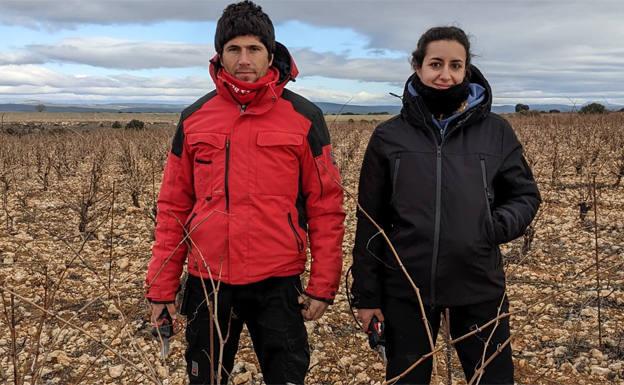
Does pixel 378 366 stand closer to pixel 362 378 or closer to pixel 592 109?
pixel 362 378

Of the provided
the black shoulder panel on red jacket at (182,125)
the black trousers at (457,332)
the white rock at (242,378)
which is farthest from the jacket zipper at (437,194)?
the white rock at (242,378)

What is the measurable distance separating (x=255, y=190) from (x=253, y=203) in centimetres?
5

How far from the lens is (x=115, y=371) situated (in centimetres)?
338

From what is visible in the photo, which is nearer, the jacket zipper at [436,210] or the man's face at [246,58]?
the jacket zipper at [436,210]

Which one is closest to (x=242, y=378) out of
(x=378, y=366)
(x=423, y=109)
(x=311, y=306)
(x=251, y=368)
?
(x=251, y=368)

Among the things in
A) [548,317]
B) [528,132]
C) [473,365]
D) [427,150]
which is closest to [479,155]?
[427,150]

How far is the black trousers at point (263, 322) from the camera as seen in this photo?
208 centimetres

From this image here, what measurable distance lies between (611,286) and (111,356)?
4024mm

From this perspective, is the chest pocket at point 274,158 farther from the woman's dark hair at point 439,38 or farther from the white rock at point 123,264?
the white rock at point 123,264

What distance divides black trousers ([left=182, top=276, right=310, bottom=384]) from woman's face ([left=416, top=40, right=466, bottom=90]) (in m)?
0.95

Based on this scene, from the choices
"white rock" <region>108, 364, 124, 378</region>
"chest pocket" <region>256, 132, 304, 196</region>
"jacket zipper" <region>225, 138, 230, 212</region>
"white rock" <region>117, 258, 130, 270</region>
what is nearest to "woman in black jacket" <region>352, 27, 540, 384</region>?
"chest pocket" <region>256, 132, 304, 196</region>

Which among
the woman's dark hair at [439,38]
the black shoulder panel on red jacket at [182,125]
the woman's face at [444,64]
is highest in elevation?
the woman's dark hair at [439,38]

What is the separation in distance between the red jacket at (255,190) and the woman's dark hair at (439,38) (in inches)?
18.0

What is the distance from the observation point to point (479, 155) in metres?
1.90
